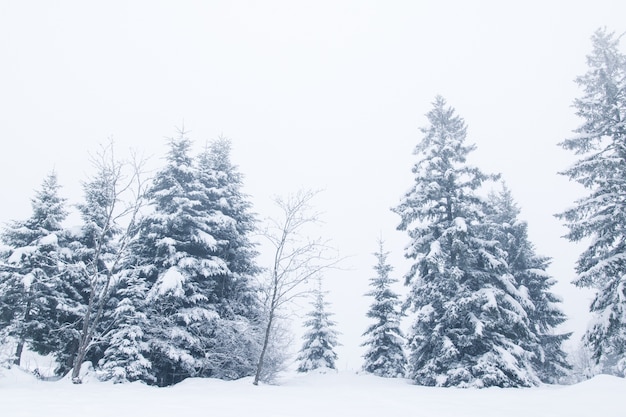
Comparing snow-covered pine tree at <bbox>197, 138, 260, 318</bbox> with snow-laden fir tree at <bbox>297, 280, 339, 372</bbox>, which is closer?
snow-covered pine tree at <bbox>197, 138, 260, 318</bbox>

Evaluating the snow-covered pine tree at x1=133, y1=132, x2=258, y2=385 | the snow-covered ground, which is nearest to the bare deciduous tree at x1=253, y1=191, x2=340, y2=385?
the snow-covered pine tree at x1=133, y1=132, x2=258, y2=385

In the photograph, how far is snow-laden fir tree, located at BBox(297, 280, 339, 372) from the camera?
33.3 m

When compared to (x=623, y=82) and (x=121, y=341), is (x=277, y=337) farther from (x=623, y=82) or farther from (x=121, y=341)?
(x=623, y=82)

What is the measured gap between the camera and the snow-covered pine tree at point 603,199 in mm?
14898

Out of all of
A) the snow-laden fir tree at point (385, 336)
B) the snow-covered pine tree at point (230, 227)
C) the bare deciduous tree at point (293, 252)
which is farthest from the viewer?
the snow-laden fir tree at point (385, 336)

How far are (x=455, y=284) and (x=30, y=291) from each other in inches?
819

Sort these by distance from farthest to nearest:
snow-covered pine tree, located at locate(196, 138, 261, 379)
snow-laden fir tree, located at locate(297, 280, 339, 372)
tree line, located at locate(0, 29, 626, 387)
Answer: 1. snow-laden fir tree, located at locate(297, 280, 339, 372)
2. snow-covered pine tree, located at locate(196, 138, 261, 379)
3. tree line, located at locate(0, 29, 626, 387)

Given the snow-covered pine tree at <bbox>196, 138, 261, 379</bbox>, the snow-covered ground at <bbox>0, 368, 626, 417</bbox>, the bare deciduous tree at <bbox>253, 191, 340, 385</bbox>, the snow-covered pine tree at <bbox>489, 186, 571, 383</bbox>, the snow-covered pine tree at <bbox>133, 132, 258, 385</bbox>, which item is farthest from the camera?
the snow-covered pine tree at <bbox>489, 186, 571, 383</bbox>

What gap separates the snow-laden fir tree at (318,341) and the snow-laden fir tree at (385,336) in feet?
18.2

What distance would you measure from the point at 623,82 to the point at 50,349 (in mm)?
30825

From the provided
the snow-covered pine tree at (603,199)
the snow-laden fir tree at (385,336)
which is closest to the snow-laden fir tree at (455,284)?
the snow-covered pine tree at (603,199)

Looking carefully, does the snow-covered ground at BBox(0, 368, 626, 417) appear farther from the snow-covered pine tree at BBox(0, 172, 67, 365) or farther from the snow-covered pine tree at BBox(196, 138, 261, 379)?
the snow-covered pine tree at BBox(0, 172, 67, 365)

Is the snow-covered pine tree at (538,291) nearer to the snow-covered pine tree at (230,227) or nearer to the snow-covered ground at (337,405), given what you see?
the snow-covered ground at (337,405)

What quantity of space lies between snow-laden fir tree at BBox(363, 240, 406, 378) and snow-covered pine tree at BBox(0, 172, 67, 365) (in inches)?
775
